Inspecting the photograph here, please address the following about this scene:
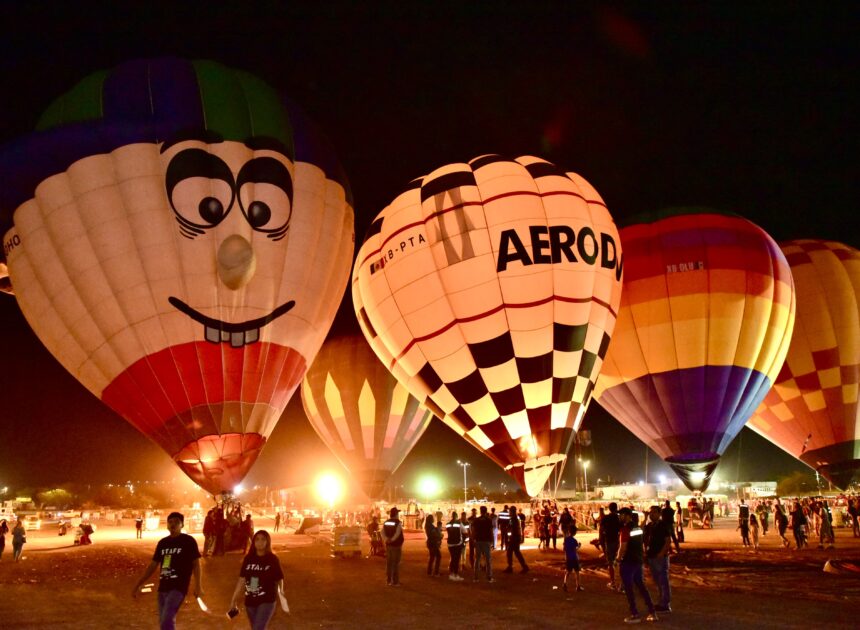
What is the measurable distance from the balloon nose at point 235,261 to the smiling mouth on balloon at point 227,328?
71 centimetres

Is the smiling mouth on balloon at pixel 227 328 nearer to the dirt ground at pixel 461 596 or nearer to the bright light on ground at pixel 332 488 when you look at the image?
the dirt ground at pixel 461 596

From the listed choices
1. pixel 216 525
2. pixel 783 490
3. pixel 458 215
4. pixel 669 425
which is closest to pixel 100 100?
pixel 458 215

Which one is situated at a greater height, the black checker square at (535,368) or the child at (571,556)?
the black checker square at (535,368)

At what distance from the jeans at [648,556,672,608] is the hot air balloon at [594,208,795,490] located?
903 cm

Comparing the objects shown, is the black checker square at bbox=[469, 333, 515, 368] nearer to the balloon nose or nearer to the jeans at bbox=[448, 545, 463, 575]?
the jeans at bbox=[448, 545, 463, 575]

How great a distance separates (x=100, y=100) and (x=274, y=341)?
5.88 metres

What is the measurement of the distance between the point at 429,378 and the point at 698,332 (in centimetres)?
676

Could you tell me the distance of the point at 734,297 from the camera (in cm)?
1641

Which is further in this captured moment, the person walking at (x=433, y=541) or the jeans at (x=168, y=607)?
the person walking at (x=433, y=541)

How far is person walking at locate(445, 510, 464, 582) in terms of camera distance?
37.5 ft

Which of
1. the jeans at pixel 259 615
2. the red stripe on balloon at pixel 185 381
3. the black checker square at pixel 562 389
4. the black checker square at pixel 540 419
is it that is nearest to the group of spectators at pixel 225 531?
the red stripe on balloon at pixel 185 381

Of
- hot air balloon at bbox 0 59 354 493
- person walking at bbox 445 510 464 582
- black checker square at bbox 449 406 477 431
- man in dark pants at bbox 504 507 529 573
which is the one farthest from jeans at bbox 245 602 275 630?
black checker square at bbox 449 406 477 431

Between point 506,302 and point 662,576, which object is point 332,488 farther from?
point 662,576

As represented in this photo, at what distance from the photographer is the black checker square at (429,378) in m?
14.0
